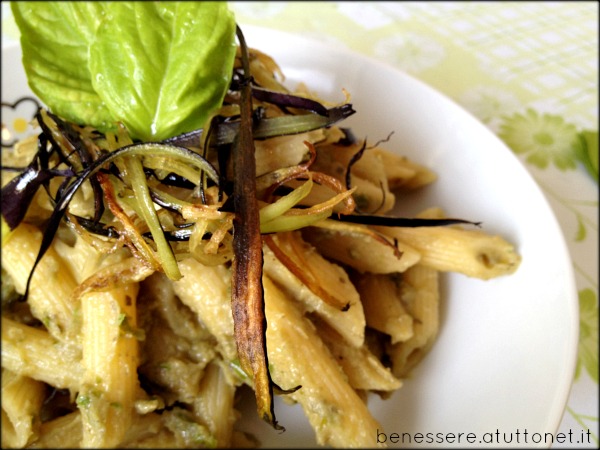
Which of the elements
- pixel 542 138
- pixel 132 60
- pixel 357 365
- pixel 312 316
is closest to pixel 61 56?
pixel 132 60

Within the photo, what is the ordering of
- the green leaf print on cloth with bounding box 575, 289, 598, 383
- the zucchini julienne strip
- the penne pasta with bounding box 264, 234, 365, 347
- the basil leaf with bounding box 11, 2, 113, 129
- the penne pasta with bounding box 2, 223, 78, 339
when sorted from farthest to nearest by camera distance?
the green leaf print on cloth with bounding box 575, 289, 598, 383 < the penne pasta with bounding box 2, 223, 78, 339 < the penne pasta with bounding box 264, 234, 365, 347 < the basil leaf with bounding box 11, 2, 113, 129 < the zucchini julienne strip

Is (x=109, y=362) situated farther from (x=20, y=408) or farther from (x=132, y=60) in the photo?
(x=132, y=60)

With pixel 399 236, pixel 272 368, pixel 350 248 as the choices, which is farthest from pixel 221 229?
pixel 399 236

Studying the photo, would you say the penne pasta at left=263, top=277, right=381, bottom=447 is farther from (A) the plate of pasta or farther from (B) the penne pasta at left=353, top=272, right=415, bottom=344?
(B) the penne pasta at left=353, top=272, right=415, bottom=344

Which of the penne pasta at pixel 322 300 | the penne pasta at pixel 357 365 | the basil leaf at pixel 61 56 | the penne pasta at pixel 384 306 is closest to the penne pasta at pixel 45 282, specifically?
the basil leaf at pixel 61 56

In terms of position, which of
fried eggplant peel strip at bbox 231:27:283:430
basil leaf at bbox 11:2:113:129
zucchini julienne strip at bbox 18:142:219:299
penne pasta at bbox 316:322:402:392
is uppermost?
basil leaf at bbox 11:2:113:129

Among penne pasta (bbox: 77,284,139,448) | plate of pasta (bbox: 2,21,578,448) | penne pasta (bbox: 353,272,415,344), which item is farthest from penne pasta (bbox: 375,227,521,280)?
penne pasta (bbox: 77,284,139,448)
